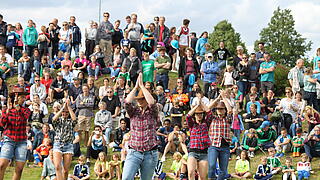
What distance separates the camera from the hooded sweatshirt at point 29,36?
21641mm

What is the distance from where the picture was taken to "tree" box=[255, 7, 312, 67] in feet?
192

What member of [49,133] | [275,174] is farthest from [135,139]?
[49,133]

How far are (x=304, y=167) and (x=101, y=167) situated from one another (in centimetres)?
527

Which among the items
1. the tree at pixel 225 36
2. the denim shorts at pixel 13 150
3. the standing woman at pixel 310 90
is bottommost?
the denim shorts at pixel 13 150

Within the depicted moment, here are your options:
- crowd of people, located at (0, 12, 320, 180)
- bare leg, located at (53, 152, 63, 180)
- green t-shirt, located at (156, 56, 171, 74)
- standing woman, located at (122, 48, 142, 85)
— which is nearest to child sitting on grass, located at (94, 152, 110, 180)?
crowd of people, located at (0, 12, 320, 180)

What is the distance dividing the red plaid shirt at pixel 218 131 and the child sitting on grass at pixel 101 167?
5131mm

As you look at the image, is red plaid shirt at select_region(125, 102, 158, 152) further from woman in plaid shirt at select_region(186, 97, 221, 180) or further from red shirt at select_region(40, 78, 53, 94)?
red shirt at select_region(40, 78, 53, 94)

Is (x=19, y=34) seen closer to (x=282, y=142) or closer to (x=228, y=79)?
(x=228, y=79)

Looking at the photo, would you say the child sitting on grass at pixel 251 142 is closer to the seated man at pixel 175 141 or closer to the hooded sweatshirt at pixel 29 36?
the seated man at pixel 175 141

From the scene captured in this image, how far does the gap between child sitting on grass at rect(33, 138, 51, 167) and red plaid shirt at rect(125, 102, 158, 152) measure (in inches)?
315

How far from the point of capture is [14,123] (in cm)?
1005

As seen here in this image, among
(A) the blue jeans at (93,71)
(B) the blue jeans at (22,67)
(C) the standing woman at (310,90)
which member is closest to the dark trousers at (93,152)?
(A) the blue jeans at (93,71)

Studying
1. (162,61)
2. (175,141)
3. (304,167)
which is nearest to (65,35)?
(162,61)

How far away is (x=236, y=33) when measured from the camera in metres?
52.6
